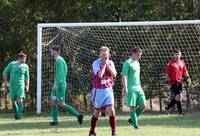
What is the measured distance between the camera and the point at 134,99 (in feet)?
47.1

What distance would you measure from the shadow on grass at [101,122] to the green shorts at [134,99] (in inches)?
38.5

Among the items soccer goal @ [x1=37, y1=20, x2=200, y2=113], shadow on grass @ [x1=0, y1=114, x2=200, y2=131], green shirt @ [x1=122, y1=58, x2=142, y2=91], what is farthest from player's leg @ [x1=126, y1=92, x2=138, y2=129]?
soccer goal @ [x1=37, y1=20, x2=200, y2=113]

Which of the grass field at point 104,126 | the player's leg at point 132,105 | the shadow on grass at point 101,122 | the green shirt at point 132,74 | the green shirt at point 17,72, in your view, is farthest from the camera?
the green shirt at point 17,72

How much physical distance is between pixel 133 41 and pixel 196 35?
212 centimetres

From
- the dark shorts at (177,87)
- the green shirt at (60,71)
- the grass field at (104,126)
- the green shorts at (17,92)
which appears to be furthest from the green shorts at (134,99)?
the green shorts at (17,92)

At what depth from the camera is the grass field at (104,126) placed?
44.7 ft

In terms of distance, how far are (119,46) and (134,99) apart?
654 cm

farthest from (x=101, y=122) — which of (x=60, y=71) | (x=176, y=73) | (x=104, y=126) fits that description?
(x=176, y=73)

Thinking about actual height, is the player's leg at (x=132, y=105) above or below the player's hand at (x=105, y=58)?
below

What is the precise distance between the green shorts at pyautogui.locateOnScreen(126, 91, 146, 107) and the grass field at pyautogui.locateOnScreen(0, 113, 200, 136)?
1.95 ft

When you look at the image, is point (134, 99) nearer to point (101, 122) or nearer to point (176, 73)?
→ point (101, 122)

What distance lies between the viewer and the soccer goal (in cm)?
2039

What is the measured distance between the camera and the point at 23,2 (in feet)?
73.4

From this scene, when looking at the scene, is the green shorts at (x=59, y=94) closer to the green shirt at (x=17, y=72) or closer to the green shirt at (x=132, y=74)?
the green shirt at (x=132, y=74)
